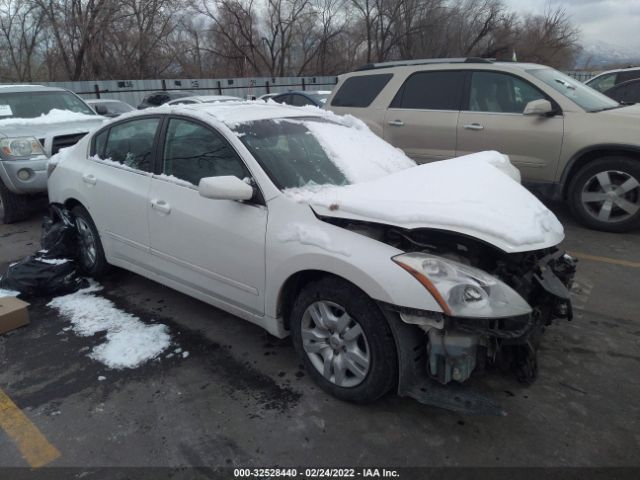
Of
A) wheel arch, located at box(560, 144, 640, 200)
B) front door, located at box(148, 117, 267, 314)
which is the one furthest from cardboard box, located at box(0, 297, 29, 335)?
wheel arch, located at box(560, 144, 640, 200)

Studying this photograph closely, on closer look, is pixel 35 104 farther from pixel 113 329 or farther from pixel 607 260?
pixel 607 260

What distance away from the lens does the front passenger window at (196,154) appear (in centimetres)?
323

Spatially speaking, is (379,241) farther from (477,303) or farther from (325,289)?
(477,303)

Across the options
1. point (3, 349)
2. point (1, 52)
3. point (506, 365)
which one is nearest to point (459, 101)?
point (506, 365)

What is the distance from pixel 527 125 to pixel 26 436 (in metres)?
5.58

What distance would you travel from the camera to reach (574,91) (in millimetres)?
5883

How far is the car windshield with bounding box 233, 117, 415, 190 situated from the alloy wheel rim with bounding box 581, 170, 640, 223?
114 inches

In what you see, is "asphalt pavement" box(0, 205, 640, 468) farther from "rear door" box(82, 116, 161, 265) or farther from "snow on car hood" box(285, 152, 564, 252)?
"snow on car hood" box(285, 152, 564, 252)

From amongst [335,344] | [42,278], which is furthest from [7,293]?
[335,344]

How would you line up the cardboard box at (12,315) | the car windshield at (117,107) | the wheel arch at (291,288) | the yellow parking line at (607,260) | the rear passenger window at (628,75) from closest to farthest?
the wheel arch at (291,288)
the cardboard box at (12,315)
the yellow parking line at (607,260)
the rear passenger window at (628,75)
the car windshield at (117,107)

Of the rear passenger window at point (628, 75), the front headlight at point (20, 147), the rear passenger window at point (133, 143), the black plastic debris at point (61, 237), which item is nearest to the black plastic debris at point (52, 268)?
the black plastic debris at point (61, 237)

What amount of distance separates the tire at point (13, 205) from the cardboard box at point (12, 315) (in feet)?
10.6

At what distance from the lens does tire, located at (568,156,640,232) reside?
533 cm

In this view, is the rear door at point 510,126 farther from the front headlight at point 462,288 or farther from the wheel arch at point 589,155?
the front headlight at point 462,288
